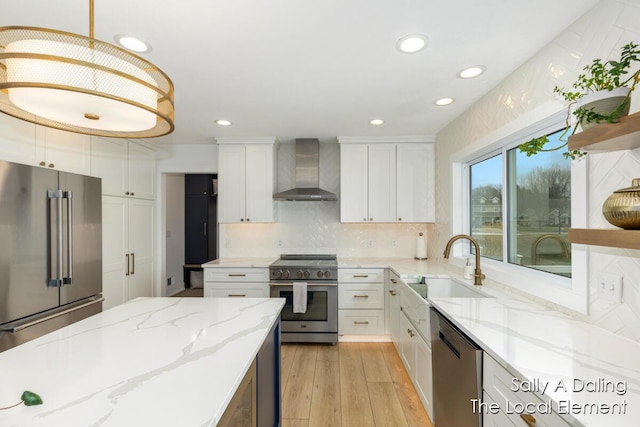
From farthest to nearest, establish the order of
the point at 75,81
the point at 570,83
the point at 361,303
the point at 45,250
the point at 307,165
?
the point at 307,165 < the point at 361,303 < the point at 45,250 < the point at 570,83 < the point at 75,81

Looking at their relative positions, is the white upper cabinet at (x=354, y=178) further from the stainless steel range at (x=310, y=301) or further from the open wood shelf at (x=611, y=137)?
the open wood shelf at (x=611, y=137)

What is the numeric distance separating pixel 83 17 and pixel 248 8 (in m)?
0.82

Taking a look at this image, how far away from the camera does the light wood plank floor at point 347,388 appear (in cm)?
201

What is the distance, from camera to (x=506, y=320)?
1.43m

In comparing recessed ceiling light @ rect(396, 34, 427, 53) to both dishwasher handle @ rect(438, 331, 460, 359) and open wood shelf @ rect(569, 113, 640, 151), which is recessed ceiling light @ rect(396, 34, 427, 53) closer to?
open wood shelf @ rect(569, 113, 640, 151)

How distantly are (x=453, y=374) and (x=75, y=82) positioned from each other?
195 centimetres

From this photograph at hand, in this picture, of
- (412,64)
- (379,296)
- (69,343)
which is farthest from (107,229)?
(412,64)

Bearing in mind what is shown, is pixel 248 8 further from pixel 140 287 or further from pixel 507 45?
pixel 140 287

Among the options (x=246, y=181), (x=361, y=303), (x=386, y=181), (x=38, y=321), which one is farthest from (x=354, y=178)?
(x=38, y=321)

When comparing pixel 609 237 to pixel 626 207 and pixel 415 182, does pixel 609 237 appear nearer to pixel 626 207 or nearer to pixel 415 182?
pixel 626 207

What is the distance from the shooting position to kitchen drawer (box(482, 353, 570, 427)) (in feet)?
2.84

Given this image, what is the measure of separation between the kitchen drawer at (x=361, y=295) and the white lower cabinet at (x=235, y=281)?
2.88 feet

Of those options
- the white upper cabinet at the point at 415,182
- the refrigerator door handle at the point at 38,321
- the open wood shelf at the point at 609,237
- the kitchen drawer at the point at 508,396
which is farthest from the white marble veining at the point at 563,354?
the refrigerator door handle at the point at 38,321

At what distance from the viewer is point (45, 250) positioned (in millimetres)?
2047
